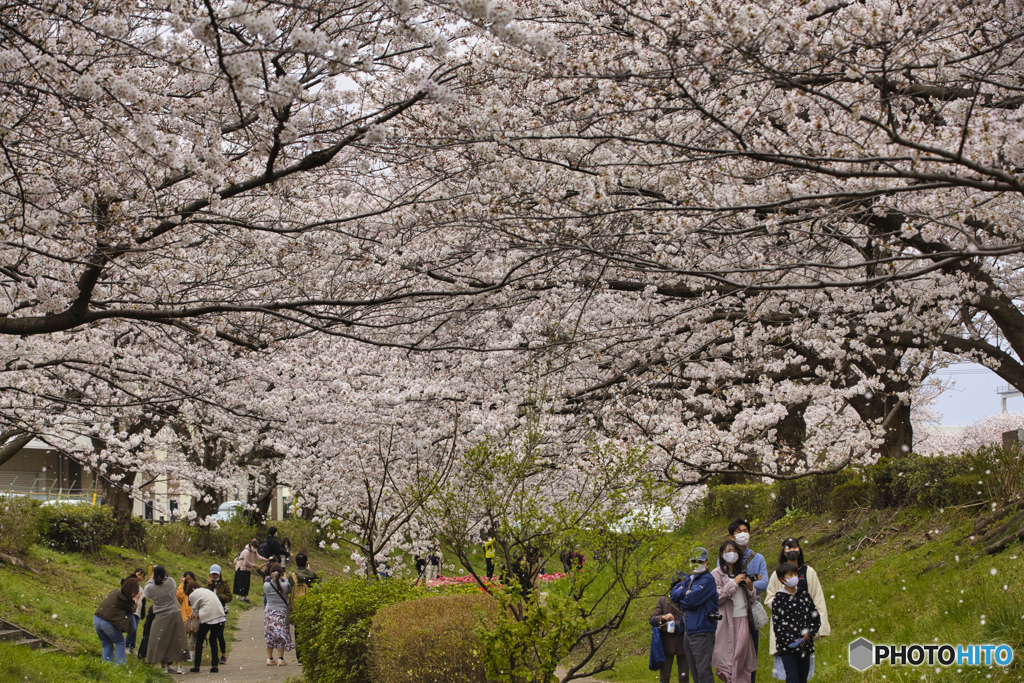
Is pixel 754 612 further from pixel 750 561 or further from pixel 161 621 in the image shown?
pixel 161 621

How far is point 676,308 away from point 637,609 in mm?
6596

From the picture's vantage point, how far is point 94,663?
1023cm

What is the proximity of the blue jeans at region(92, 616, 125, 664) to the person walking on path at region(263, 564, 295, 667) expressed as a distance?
2.18 metres

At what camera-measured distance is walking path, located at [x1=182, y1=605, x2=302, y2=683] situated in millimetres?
11602

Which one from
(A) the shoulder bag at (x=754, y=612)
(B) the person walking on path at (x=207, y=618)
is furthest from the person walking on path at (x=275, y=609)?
(A) the shoulder bag at (x=754, y=612)

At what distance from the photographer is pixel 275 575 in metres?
12.6

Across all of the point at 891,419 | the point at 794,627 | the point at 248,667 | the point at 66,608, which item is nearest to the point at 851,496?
the point at 891,419

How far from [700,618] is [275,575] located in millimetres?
7552

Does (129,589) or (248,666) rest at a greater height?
(129,589)

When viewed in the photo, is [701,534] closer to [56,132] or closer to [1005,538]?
[1005,538]

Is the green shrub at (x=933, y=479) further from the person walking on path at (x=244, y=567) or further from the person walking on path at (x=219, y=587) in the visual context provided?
the person walking on path at (x=244, y=567)

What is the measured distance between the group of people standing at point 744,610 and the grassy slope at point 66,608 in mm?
6691

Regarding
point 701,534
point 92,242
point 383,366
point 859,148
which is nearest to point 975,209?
point 859,148

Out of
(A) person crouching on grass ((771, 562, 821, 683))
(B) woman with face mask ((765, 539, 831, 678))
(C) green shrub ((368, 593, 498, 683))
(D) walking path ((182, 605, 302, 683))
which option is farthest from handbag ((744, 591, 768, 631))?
(D) walking path ((182, 605, 302, 683))
